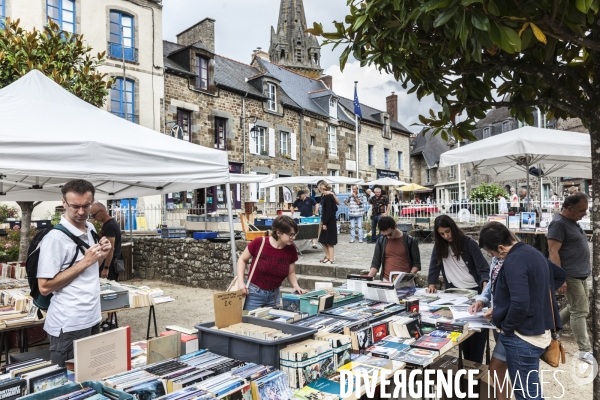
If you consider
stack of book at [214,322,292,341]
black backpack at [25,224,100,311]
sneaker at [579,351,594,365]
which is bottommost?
sneaker at [579,351,594,365]

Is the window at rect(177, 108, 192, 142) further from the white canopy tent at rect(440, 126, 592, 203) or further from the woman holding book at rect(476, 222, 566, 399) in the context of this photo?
the woman holding book at rect(476, 222, 566, 399)

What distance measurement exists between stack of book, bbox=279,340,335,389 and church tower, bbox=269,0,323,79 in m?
46.3

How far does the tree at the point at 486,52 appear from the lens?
199 centimetres

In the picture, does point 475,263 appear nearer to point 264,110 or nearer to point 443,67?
point 443,67

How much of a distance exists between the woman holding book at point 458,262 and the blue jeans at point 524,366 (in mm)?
1007

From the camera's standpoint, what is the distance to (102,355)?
213 cm

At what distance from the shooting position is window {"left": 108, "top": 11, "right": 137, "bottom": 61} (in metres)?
15.3

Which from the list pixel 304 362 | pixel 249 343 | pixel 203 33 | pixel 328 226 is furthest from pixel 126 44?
pixel 304 362

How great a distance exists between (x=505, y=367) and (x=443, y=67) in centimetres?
217

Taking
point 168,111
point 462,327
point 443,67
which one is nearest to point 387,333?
point 462,327

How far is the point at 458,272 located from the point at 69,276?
340 centimetres

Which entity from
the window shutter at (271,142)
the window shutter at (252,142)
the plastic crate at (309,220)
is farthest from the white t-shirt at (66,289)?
the window shutter at (271,142)

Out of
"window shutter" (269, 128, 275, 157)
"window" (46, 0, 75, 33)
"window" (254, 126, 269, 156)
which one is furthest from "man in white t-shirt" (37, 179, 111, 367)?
"window shutter" (269, 128, 275, 157)

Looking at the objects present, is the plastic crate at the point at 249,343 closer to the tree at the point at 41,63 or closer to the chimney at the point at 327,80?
the tree at the point at 41,63
